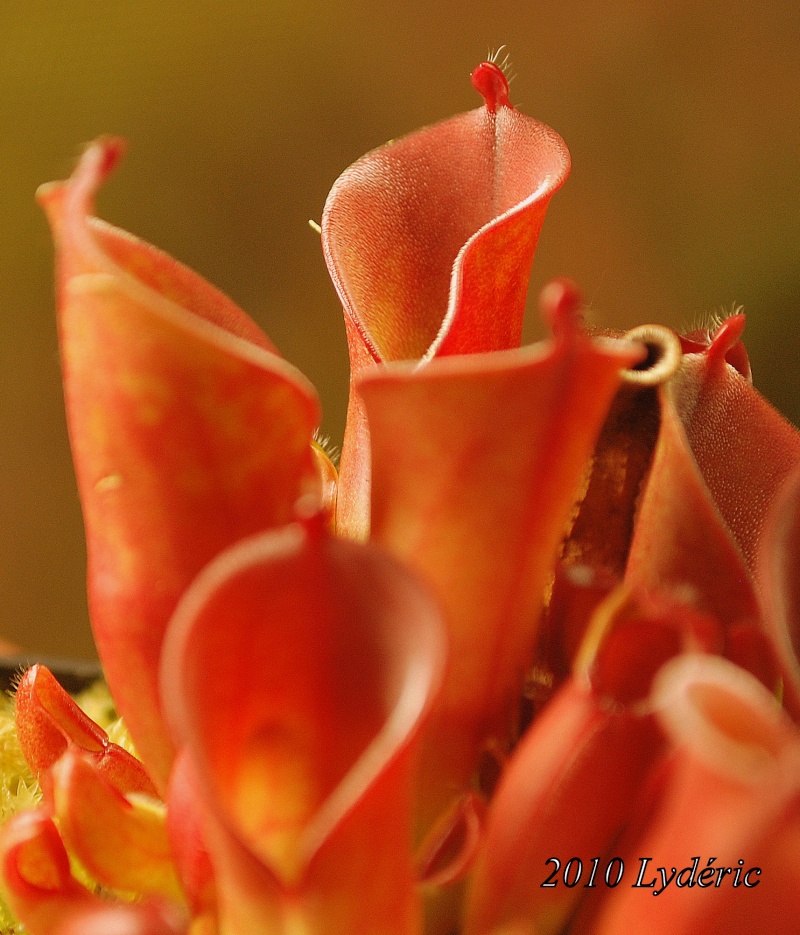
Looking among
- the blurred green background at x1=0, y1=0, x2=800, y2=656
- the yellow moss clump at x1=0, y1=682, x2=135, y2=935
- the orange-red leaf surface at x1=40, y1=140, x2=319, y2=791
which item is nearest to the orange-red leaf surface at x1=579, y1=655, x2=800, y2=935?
the orange-red leaf surface at x1=40, y1=140, x2=319, y2=791

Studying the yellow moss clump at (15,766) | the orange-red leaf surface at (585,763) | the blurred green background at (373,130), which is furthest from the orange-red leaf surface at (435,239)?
the blurred green background at (373,130)

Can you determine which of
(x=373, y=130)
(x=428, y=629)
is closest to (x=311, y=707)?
(x=428, y=629)

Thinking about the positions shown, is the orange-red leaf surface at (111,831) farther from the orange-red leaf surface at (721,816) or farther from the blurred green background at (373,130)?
the blurred green background at (373,130)

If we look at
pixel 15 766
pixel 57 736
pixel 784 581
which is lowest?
pixel 15 766

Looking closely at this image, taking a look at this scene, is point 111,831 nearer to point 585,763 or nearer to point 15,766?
point 585,763

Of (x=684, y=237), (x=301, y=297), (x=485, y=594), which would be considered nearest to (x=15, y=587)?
(x=301, y=297)

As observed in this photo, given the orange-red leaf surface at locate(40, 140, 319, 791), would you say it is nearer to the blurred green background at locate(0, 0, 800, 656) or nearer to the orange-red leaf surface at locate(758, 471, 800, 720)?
the orange-red leaf surface at locate(758, 471, 800, 720)

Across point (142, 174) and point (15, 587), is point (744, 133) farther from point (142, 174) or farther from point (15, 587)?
point (15, 587)
